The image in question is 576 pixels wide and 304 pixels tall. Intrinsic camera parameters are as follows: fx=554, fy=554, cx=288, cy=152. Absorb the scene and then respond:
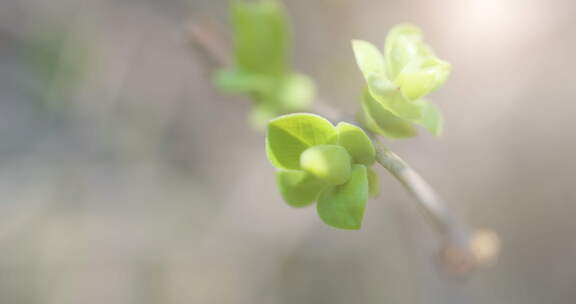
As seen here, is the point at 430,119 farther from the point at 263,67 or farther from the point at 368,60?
the point at 263,67

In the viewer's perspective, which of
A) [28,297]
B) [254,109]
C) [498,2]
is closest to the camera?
[254,109]

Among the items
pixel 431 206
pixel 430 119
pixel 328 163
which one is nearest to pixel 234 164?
pixel 431 206

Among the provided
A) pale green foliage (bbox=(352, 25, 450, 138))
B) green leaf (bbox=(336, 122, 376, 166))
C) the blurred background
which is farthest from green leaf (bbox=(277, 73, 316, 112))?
green leaf (bbox=(336, 122, 376, 166))

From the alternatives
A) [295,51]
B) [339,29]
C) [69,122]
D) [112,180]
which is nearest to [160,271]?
[112,180]

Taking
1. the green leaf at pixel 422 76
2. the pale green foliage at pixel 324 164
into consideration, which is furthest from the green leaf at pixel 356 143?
the green leaf at pixel 422 76

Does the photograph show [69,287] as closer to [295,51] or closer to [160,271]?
[160,271]

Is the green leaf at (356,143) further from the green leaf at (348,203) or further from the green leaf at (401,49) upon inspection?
the green leaf at (401,49)

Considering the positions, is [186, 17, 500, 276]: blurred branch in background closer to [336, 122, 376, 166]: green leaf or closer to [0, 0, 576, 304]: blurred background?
[336, 122, 376, 166]: green leaf

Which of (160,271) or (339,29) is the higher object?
(339,29)
